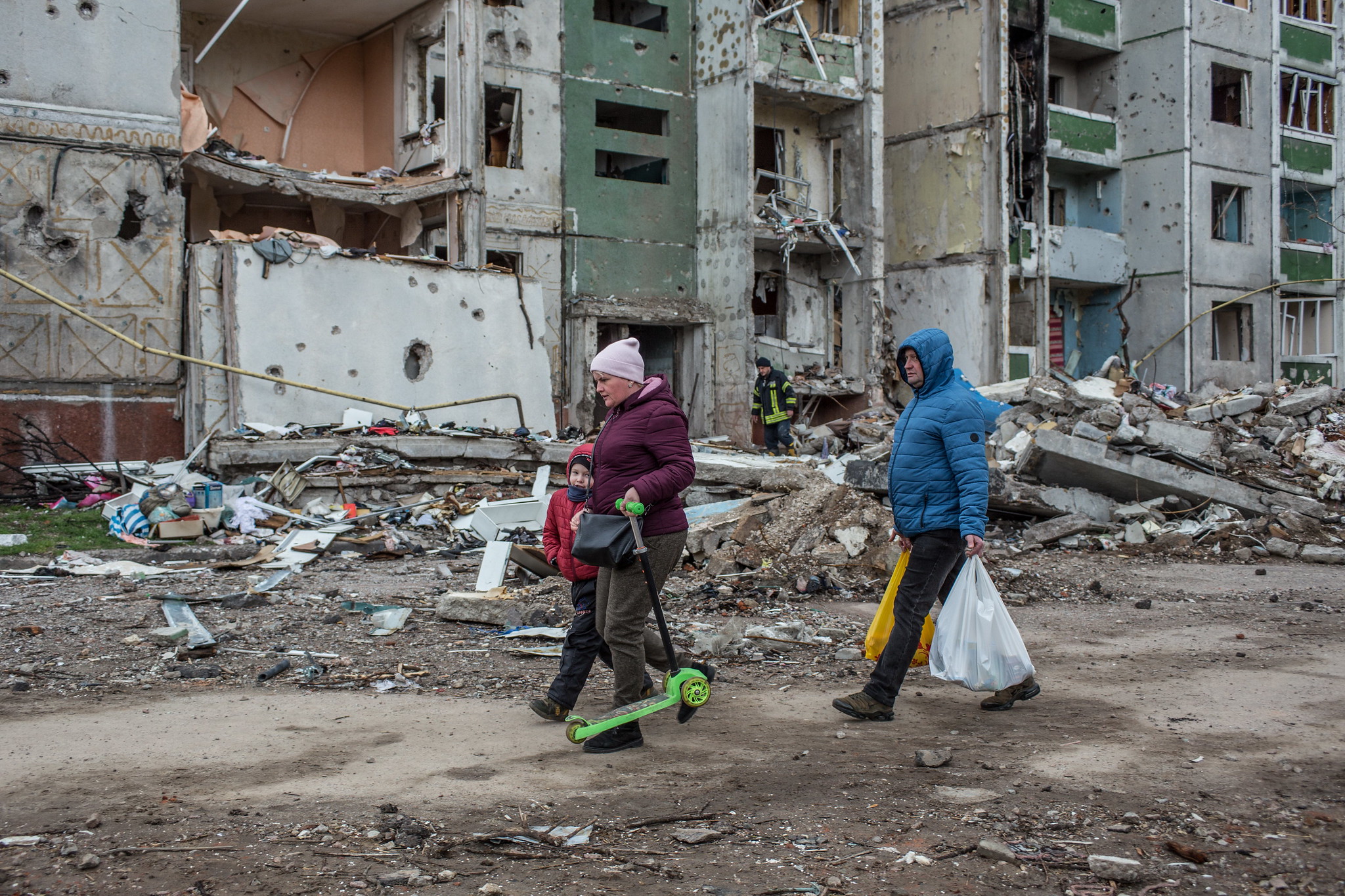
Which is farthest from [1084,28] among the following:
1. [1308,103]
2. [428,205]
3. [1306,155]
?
[428,205]

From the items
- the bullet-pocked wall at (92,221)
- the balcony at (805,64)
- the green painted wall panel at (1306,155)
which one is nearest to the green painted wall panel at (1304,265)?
the green painted wall panel at (1306,155)

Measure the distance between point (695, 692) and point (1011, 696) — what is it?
1612 millimetres

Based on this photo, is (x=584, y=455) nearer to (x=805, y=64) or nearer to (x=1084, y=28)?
(x=805, y=64)

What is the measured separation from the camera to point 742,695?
18.4ft

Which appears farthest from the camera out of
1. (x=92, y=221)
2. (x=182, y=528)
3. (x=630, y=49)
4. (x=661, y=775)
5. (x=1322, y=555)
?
(x=630, y=49)

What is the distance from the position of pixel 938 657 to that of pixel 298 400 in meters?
10.9

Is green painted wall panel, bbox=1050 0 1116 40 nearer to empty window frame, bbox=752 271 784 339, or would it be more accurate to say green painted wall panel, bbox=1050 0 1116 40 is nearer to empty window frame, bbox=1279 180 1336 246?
empty window frame, bbox=1279 180 1336 246

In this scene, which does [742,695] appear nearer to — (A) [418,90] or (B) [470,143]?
(B) [470,143]

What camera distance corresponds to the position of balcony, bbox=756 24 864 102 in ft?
72.0

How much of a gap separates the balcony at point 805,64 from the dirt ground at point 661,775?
56.6ft

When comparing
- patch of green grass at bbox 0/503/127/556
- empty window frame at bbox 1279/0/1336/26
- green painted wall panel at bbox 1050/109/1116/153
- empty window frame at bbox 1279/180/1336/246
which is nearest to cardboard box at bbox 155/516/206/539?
patch of green grass at bbox 0/503/127/556

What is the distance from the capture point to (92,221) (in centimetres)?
1449

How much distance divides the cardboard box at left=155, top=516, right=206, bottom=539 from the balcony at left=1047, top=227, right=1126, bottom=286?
69.7 ft

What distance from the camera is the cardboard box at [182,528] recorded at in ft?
35.1
